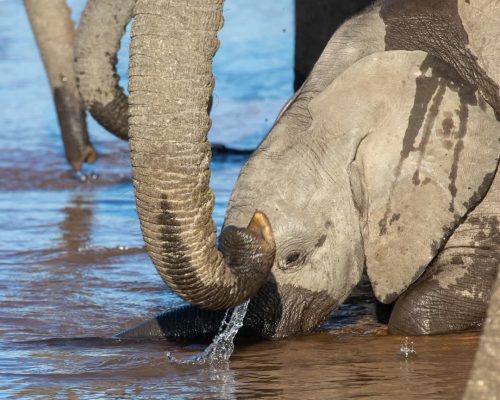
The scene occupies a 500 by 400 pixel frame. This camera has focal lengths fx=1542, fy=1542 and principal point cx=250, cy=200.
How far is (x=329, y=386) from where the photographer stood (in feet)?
15.2

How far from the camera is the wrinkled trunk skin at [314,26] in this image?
25.8 ft

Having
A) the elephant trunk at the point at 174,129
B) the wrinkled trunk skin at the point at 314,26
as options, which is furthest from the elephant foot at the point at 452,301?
the wrinkled trunk skin at the point at 314,26

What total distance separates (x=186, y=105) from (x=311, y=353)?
134 cm

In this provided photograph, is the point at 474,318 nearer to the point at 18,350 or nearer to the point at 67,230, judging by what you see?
the point at 18,350

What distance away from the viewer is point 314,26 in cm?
805

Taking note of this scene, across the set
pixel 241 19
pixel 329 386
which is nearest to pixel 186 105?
pixel 329 386

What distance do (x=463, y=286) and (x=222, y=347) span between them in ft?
2.84

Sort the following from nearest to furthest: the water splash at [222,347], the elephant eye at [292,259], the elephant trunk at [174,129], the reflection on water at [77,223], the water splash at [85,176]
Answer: the elephant trunk at [174,129]
the water splash at [222,347]
the elephant eye at [292,259]
the reflection on water at [77,223]
the water splash at [85,176]

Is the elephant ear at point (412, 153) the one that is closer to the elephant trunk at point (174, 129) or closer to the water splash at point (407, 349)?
the water splash at point (407, 349)

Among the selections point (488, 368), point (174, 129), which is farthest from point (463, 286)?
point (488, 368)

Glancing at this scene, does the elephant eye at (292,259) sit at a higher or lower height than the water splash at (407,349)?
higher

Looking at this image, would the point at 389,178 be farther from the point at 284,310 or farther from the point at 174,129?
the point at 174,129

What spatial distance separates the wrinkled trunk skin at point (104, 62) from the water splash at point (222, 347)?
2.04 metres

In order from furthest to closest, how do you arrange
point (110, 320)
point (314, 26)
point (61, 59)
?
point (61, 59) → point (314, 26) → point (110, 320)
